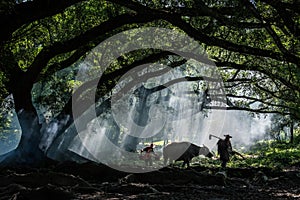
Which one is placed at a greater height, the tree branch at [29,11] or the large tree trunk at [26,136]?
the tree branch at [29,11]

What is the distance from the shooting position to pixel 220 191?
9219mm

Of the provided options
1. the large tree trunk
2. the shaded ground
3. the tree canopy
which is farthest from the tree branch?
the large tree trunk

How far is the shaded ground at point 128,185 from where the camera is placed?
7480 millimetres

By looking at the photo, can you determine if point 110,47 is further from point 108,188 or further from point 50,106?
point 108,188

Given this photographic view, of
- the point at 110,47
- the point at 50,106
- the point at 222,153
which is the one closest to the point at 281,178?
the point at 222,153

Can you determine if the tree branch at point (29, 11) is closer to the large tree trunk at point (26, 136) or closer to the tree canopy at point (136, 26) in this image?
the tree canopy at point (136, 26)

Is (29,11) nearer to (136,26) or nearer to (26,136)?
(26,136)

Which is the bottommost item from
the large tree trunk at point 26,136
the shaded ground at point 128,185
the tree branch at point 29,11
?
the shaded ground at point 128,185

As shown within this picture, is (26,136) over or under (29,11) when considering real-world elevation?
under

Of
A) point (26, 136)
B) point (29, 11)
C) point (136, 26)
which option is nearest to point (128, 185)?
point (29, 11)

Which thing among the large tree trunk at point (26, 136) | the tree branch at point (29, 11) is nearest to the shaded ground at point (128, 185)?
the large tree trunk at point (26, 136)

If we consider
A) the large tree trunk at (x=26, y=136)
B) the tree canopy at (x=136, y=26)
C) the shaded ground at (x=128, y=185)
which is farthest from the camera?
the large tree trunk at (x=26, y=136)

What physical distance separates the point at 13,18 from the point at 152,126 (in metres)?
37.1

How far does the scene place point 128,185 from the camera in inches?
356
